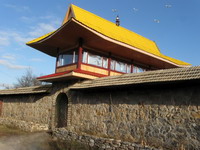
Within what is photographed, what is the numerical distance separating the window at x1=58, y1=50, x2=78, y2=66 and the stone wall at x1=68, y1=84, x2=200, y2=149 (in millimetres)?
2718

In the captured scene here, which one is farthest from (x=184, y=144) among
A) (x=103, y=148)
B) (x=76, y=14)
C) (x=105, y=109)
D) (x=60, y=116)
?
(x=76, y=14)

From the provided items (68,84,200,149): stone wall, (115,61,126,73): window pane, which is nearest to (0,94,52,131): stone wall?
(68,84,200,149): stone wall

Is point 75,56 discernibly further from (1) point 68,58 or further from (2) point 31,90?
(2) point 31,90

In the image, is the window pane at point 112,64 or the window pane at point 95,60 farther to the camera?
the window pane at point 112,64

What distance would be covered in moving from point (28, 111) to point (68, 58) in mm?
5789

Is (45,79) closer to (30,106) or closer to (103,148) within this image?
(30,106)

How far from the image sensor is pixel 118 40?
1325 centimetres

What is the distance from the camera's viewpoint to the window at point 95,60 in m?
14.0

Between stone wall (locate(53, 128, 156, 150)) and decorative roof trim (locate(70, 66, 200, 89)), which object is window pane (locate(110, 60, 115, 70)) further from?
stone wall (locate(53, 128, 156, 150))

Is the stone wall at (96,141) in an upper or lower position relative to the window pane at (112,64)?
lower

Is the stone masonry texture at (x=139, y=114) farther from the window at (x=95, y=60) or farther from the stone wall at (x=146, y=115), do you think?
the window at (x=95, y=60)

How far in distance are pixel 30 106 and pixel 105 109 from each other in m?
8.26

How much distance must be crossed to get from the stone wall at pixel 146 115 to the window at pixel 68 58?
8.92 ft

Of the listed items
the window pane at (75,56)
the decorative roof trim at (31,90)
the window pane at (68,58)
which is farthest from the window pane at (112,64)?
the decorative roof trim at (31,90)
